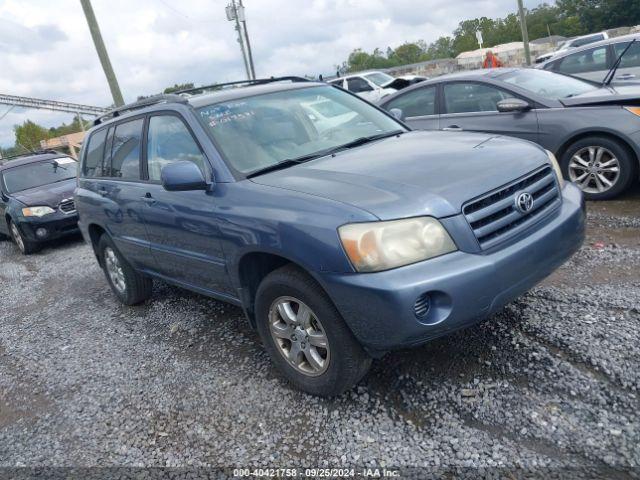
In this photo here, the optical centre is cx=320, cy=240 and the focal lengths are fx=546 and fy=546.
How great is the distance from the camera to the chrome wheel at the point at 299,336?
294cm

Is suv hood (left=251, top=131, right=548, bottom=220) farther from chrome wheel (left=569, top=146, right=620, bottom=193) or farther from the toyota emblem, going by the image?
chrome wheel (left=569, top=146, right=620, bottom=193)

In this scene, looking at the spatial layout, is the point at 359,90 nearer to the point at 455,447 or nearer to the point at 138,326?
the point at 138,326

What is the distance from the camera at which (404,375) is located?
3.22m

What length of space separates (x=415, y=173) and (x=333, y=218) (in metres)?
0.58

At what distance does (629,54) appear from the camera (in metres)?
8.80

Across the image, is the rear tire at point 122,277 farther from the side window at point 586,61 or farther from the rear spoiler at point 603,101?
the side window at point 586,61

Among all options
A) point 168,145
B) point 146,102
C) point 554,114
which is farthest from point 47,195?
point 554,114

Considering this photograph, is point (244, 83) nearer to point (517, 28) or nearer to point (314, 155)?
point (314, 155)

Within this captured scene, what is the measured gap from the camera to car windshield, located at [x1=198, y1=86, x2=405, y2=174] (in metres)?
3.49

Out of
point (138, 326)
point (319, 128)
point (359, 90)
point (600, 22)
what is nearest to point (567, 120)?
point (319, 128)

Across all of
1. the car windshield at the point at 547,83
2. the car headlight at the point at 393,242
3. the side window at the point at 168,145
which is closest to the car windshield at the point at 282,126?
the side window at the point at 168,145

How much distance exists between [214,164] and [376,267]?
4.55 feet

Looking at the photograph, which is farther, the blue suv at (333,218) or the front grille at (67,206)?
the front grille at (67,206)

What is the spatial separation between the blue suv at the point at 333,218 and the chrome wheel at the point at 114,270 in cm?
91
